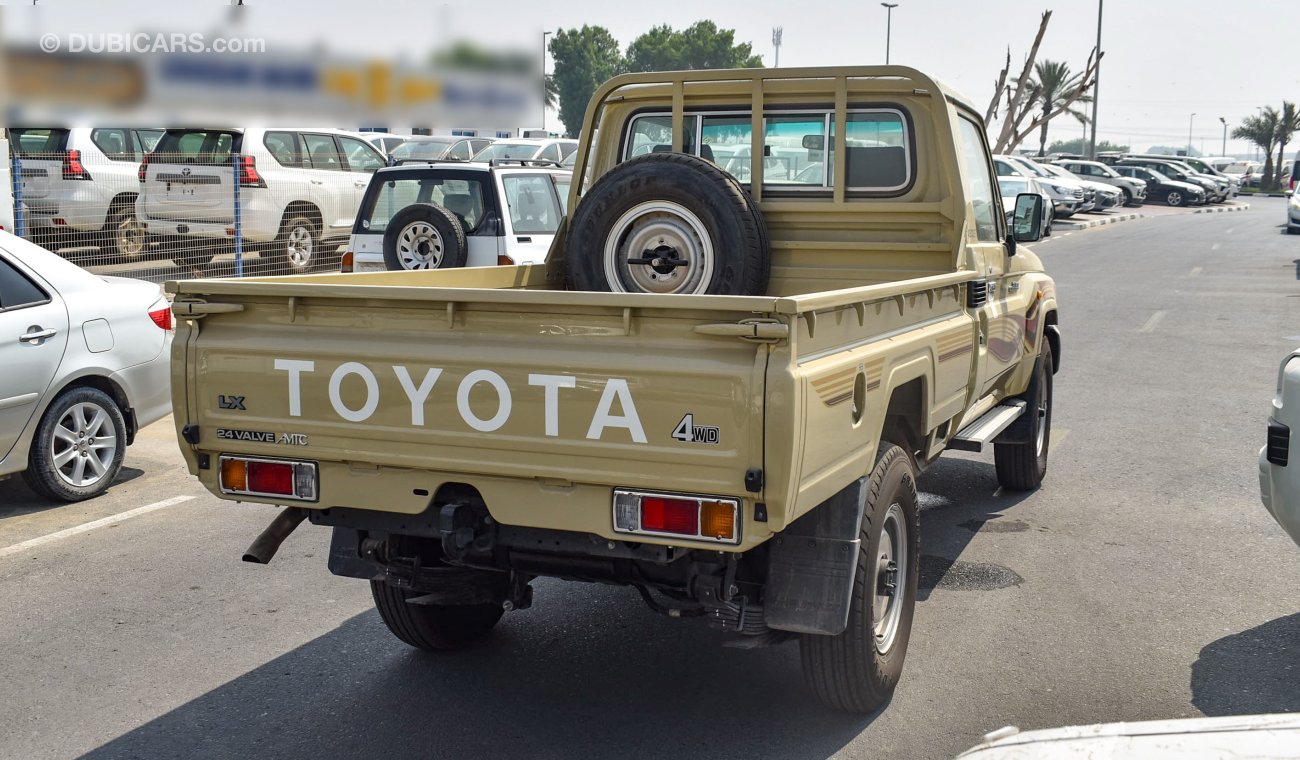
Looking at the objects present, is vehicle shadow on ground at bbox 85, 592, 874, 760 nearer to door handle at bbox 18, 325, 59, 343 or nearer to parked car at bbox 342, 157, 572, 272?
door handle at bbox 18, 325, 59, 343

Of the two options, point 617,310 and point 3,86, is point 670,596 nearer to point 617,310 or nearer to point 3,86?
point 617,310

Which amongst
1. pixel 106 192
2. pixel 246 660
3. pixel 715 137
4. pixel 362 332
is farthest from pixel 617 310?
pixel 106 192

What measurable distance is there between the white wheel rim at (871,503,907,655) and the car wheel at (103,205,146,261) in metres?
13.5

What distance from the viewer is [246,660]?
4738 millimetres

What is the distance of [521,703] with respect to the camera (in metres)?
4.38

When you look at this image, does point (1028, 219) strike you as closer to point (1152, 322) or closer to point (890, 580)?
point (890, 580)

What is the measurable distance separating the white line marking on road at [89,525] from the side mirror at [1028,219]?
4.82m

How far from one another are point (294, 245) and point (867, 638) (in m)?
13.7

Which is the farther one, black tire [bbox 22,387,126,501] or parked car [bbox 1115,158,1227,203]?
parked car [bbox 1115,158,1227,203]

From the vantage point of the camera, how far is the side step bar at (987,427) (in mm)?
5641

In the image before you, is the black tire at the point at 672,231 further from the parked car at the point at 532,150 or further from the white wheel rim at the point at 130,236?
the parked car at the point at 532,150

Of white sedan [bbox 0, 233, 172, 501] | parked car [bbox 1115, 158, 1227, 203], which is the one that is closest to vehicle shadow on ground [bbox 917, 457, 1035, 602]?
white sedan [bbox 0, 233, 172, 501]

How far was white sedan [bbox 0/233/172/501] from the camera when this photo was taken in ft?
21.6

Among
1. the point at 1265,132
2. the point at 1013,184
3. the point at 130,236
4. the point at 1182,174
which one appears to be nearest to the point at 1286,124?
the point at 1265,132
